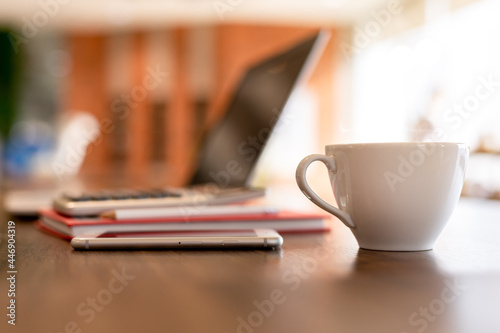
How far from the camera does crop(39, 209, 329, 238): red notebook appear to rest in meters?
0.52

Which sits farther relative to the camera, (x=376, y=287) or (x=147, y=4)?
(x=147, y=4)

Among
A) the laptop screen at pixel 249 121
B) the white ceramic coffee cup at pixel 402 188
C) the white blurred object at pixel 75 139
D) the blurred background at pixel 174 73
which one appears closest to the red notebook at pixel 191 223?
the white ceramic coffee cup at pixel 402 188

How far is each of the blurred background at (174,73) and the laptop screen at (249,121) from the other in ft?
12.9

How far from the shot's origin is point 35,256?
43 cm

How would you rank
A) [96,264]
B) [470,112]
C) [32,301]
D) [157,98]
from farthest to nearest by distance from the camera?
1. [157,98]
2. [470,112]
3. [96,264]
4. [32,301]

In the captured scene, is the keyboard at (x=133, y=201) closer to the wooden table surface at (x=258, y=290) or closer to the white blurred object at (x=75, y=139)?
the wooden table surface at (x=258, y=290)

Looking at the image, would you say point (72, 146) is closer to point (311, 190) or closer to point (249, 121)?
point (249, 121)

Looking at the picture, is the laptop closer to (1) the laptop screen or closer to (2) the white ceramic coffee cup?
(1) the laptop screen

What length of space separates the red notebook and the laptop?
28mm

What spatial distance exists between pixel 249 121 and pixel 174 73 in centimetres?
521

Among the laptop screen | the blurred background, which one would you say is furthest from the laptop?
the blurred background

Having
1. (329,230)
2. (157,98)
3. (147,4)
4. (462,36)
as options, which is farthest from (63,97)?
(329,230)

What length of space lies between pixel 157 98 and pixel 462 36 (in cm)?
346

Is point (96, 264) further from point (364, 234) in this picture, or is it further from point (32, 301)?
point (364, 234)
